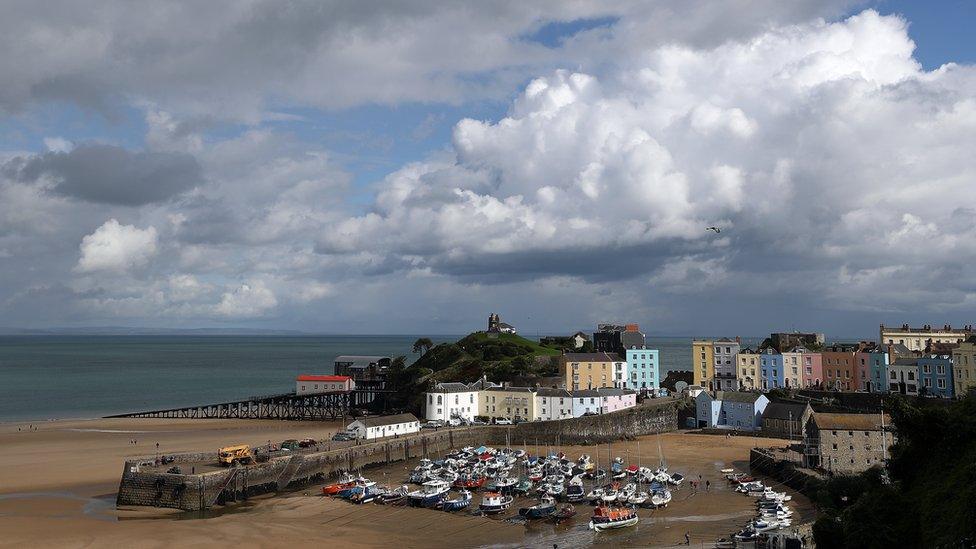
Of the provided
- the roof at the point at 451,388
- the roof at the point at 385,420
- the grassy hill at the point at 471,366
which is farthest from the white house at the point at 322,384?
the roof at the point at 385,420

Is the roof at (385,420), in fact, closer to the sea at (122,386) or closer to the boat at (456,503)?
the boat at (456,503)

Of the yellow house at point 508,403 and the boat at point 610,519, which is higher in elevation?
the yellow house at point 508,403

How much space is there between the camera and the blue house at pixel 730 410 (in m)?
74.2

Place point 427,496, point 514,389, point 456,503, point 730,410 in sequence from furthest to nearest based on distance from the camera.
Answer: point 514,389 < point 730,410 < point 427,496 < point 456,503

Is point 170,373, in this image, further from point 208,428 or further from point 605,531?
point 605,531

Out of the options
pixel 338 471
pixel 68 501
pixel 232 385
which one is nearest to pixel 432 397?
pixel 338 471

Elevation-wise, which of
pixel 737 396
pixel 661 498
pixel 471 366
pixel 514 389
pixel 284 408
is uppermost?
pixel 471 366

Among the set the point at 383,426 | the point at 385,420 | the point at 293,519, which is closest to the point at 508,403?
the point at 385,420

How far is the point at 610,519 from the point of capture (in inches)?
1516

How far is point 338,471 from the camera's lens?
180ft

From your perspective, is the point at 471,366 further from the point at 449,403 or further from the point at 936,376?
the point at 936,376

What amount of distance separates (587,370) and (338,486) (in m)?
48.1

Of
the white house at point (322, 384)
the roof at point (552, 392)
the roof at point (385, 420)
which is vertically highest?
the roof at point (552, 392)

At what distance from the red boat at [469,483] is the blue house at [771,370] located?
5644 centimetres
